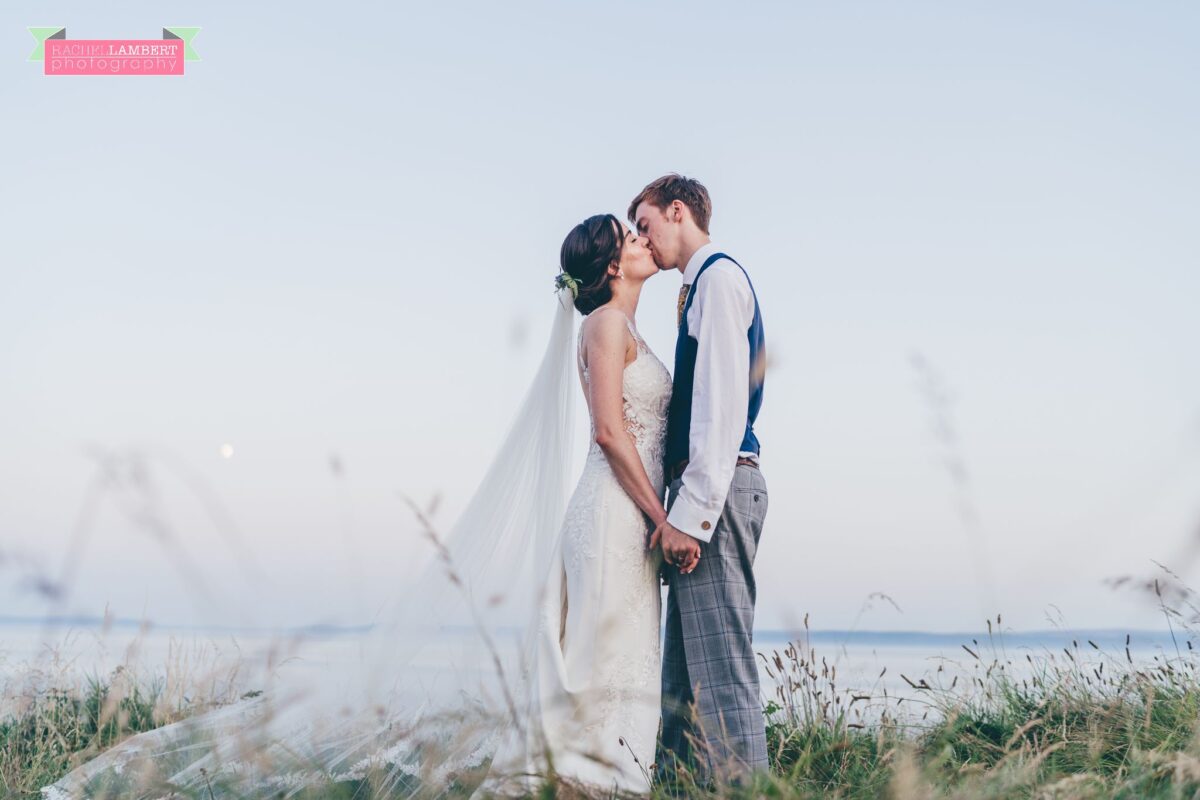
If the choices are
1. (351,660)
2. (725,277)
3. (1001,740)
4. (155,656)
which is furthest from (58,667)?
(1001,740)

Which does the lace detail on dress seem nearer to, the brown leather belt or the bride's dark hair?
the brown leather belt

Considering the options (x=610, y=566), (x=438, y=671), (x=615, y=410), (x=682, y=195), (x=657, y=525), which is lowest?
(x=438, y=671)

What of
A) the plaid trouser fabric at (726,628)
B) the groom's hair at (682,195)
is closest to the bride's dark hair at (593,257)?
the groom's hair at (682,195)

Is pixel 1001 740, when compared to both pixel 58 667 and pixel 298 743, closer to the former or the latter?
pixel 298 743

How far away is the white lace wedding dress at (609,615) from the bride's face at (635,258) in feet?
1.43

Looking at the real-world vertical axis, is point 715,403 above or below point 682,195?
below

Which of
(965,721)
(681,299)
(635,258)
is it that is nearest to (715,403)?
(681,299)

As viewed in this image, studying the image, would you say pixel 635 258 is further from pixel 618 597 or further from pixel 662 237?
pixel 618 597

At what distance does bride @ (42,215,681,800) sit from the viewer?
12.0 ft

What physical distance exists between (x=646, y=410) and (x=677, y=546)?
616mm

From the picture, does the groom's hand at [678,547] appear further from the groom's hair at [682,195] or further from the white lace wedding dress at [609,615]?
the groom's hair at [682,195]

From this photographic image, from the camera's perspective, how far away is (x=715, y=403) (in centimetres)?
381

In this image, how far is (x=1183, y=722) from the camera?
161 inches

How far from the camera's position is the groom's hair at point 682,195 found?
4.53 meters
